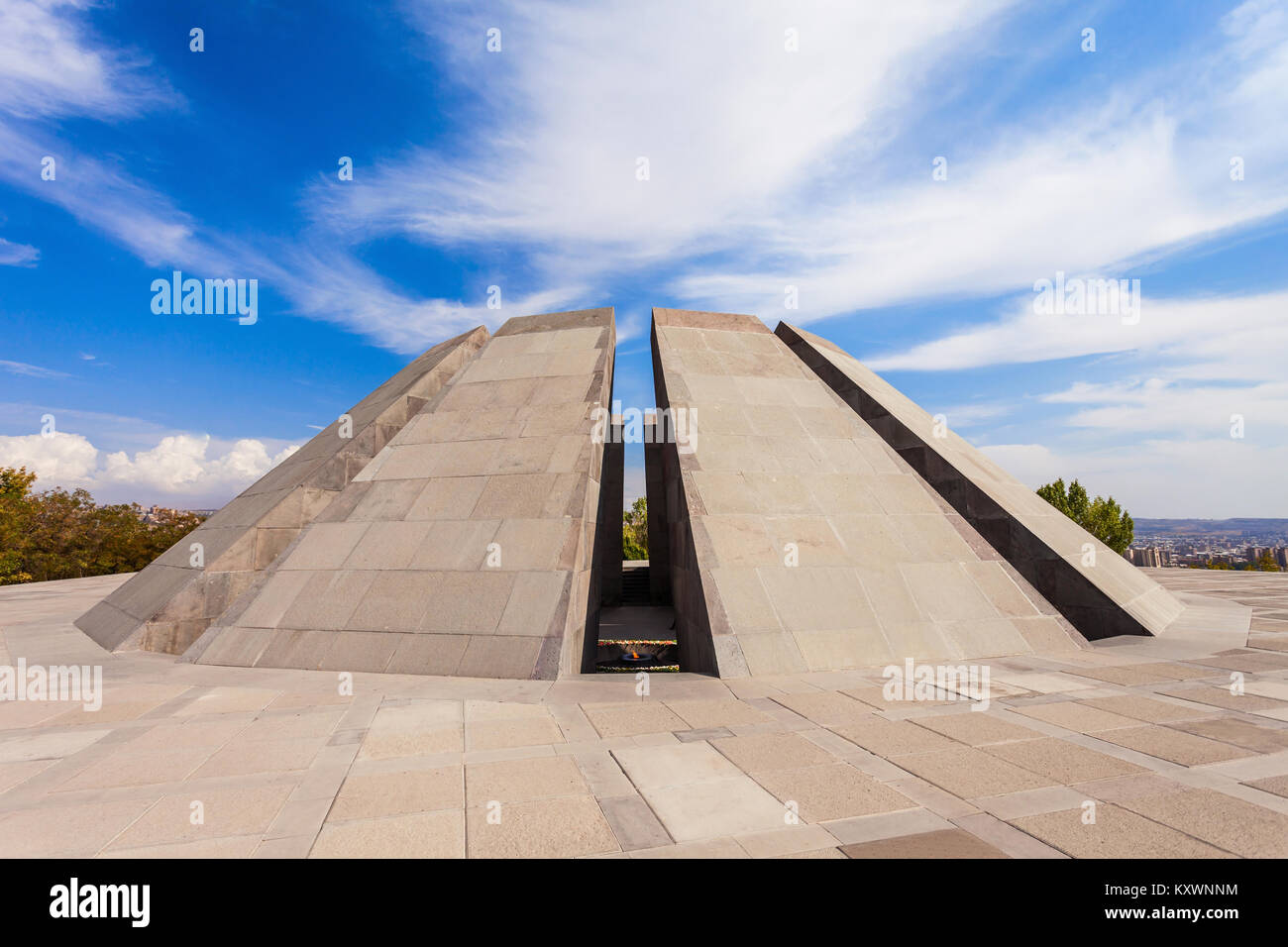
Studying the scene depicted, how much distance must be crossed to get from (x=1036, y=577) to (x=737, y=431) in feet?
21.4

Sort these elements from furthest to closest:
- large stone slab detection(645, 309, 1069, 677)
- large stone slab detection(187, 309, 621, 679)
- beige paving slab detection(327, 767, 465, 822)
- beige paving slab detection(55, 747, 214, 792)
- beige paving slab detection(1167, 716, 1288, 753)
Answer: large stone slab detection(645, 309, 1069, 677), large stone slab detection(187, 309, 621, 679), beige paving slab detection(1167, 716, 1288, 753), beige paving slab detection(55, 747, 214, 792), beige paving slab detection(327, 767, 465, 822)

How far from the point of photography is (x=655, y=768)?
527 centimetres

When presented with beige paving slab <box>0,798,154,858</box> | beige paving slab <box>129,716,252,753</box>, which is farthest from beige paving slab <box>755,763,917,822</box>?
beige paving slab <box>129,716,252,753</box>

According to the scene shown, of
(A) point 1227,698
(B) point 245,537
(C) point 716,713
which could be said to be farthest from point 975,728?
(B) point 245,537

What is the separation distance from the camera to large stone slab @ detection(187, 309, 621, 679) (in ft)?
28.7

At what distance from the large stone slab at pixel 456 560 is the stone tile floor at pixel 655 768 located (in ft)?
2.22

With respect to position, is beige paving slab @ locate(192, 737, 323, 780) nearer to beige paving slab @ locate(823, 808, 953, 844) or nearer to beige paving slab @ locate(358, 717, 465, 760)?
beige paving slab @ locate(358, 717, 465, 760)

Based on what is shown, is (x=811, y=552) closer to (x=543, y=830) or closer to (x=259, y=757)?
(x=543, y=830)

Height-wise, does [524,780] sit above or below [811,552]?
below

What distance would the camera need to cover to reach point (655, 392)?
15477mm

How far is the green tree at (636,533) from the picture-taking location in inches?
1984

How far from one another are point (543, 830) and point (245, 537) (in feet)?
35.6

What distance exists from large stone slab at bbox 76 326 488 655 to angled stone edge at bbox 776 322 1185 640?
11.6 metres
